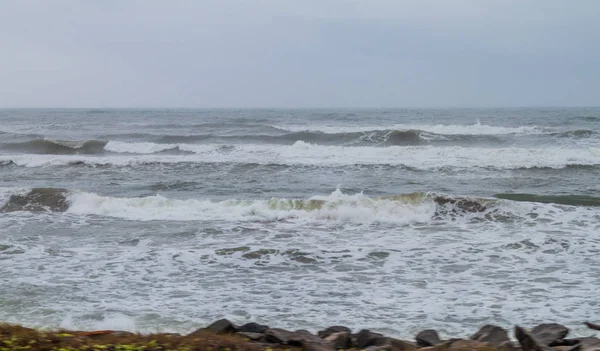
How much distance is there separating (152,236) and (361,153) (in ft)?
54.9

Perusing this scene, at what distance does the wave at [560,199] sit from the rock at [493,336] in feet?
33.3

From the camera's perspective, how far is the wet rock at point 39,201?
1474 cm

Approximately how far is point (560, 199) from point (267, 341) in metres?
12.1

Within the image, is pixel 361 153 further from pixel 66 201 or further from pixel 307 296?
pixel 307 296

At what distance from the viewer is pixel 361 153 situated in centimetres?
2692

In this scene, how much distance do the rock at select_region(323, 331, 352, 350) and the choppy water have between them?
128 centimetres

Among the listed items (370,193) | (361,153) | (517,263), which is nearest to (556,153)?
(361,153)

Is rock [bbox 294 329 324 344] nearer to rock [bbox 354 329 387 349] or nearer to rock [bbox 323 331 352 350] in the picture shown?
rock [bbox 323 331 352 350]

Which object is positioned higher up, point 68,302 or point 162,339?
point 162,339

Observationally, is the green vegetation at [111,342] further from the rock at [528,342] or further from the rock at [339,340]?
the rock at [528,342]

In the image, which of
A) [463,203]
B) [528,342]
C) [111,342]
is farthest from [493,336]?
[463,203]

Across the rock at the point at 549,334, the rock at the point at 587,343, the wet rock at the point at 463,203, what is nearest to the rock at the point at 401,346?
the rock at the point at 549,334

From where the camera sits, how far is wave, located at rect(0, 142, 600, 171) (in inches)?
896

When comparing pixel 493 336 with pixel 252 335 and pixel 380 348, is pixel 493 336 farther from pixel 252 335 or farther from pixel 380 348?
pixel 252 335
